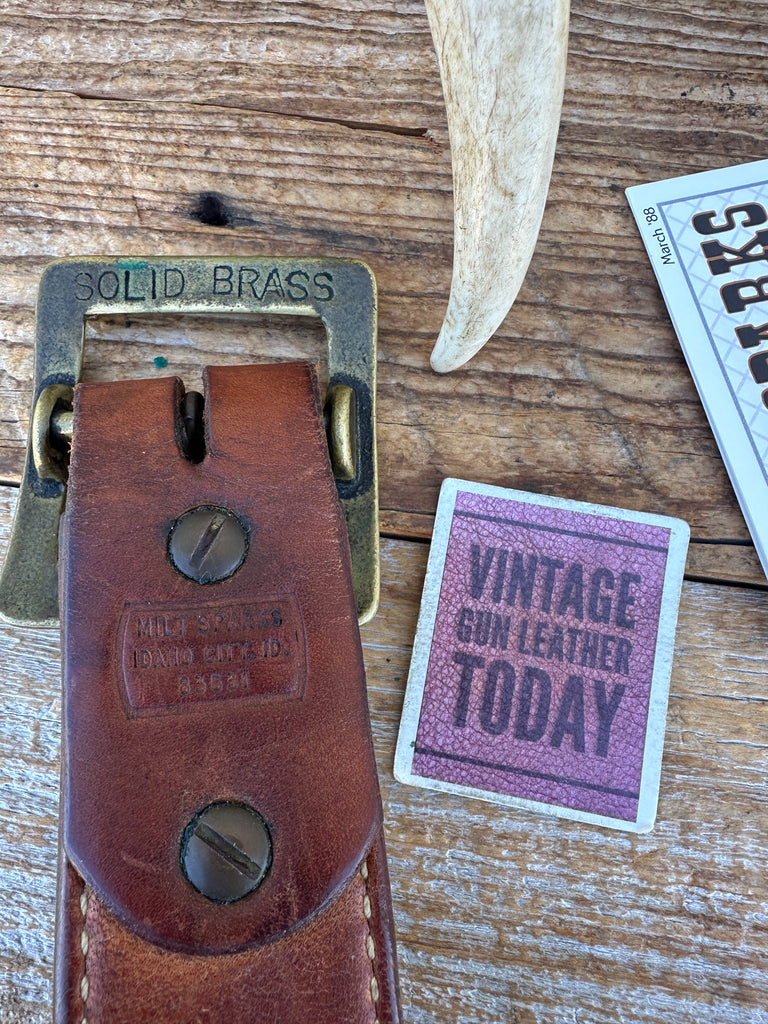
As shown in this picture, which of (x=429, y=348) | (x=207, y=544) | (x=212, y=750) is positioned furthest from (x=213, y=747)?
(x=429, y=348)

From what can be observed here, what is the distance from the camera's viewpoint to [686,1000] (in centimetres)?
70

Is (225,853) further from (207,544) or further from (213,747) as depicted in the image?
(207,544)

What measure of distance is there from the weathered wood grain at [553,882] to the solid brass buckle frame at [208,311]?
103 millimetres

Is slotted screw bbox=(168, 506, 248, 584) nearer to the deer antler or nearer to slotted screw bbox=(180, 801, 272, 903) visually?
slotted screw bbox=(180, 801, 272, 903)

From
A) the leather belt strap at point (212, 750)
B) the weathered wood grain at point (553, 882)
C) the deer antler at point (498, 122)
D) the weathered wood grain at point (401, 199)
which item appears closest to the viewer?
the deer antler at point (498, 122)

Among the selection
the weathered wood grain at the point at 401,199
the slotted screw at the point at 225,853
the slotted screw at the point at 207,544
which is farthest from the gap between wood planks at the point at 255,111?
the slotted screw at the point at 225,853

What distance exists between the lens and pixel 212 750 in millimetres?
565

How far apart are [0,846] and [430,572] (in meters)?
0.49

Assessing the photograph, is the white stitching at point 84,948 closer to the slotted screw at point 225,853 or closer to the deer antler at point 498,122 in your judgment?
the slotted screw at point 225,853

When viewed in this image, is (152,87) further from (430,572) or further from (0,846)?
(0,846)

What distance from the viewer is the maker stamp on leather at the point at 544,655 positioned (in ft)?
2.42

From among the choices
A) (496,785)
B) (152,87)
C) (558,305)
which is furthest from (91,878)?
(152,87)

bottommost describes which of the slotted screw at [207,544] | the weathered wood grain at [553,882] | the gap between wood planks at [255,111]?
the weathered wood grain at [553,882]

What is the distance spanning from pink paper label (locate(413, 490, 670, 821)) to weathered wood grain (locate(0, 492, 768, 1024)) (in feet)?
0.12
